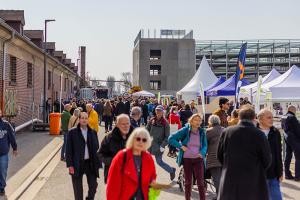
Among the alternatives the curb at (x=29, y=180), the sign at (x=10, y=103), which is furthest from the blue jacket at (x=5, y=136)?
the sign at (x=10, y=103)

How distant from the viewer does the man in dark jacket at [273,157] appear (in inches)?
293

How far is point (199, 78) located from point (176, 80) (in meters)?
60.4

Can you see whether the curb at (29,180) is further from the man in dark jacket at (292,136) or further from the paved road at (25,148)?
the man in dark jacket at (292,136)

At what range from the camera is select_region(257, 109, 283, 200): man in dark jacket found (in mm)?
7445

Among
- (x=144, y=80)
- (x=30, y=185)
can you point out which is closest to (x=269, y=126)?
(x=30, y=185)

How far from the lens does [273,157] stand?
7.52m

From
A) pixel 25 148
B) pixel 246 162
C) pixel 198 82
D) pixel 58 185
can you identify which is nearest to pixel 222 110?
pixel 58 185

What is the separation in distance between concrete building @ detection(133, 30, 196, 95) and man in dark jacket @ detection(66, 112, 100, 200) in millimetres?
88326

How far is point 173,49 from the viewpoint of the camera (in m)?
97.3

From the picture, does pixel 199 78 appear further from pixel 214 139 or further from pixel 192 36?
pixel 192 36

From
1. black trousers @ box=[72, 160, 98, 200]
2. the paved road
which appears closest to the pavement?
the paved road

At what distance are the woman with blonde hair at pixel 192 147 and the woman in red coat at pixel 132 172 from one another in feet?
11.8

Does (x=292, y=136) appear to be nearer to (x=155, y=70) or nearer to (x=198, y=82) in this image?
(x=198, y=82)

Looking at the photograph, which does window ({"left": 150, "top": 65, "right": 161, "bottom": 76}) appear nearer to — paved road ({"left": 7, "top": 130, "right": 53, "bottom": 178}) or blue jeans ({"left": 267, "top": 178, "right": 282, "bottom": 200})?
paved road ({"left": 7, "top": 130, "right": 53, "bottom": 178})
